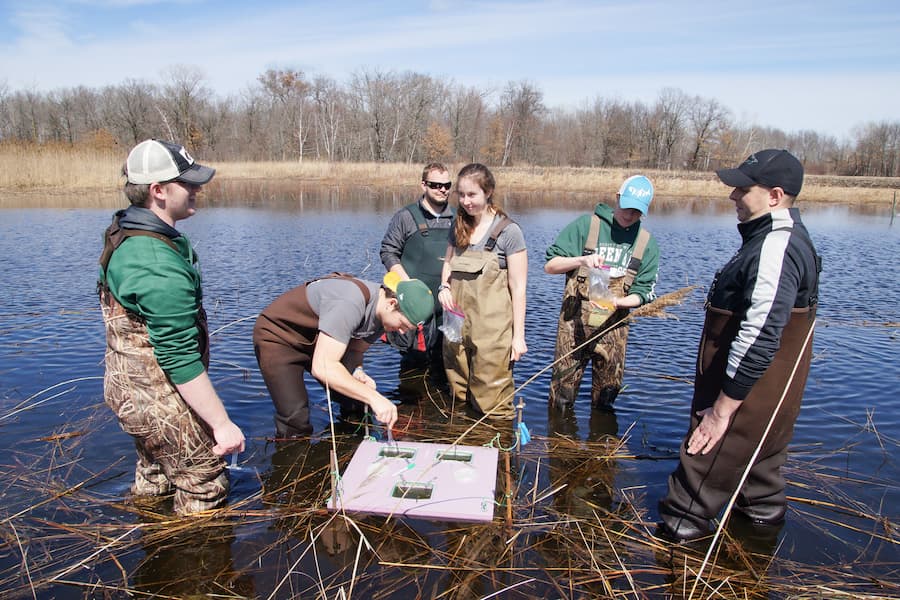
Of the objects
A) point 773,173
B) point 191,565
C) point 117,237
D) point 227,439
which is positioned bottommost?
point 191,565

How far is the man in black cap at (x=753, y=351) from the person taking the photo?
282cm

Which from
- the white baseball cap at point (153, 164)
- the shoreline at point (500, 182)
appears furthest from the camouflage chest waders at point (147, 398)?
the shoreline at point (500, 182)

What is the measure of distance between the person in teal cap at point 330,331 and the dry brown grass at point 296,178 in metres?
23.2

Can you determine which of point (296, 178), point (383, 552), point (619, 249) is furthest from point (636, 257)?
point (296, 178)

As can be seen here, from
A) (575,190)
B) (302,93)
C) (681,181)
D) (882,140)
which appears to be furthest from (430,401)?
(882,140)

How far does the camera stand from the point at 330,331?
345 centimetres

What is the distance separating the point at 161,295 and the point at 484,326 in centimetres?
256

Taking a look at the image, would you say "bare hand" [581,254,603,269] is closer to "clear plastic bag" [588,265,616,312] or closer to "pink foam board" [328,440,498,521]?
"clear plastic bag" [588,265,616,312]

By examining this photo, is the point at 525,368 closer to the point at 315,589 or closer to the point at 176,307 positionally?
the point at 315,589

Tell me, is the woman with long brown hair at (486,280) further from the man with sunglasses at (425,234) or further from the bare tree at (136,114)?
the bare tree at (136,114)

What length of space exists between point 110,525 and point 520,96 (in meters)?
69.2

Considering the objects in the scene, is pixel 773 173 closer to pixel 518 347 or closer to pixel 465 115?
pixel 518 347

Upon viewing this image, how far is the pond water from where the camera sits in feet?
10.6

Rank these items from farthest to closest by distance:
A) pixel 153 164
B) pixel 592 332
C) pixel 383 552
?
pixel 592 332 → pixel 383 552 → pixel 153 164
